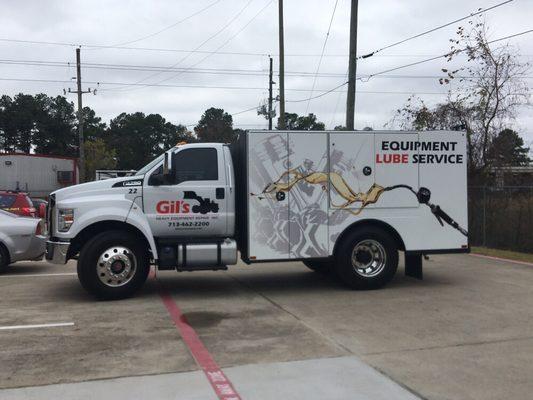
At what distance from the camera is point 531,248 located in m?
15.2

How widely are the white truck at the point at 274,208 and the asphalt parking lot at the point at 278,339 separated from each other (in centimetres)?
65

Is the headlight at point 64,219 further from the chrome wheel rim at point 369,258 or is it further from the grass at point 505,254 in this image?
the grass at point 505,254

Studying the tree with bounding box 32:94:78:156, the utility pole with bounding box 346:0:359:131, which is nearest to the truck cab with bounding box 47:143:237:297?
the utility pole with bounding box 346:0:359:131

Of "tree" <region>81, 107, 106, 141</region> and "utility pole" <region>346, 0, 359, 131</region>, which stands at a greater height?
"tree" <region>81, 107, 106, 141</region>

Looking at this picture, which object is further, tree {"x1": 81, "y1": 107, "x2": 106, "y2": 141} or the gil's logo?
tree {"x1": 81, "y1": 107, "x2": 106, "y2": 141}

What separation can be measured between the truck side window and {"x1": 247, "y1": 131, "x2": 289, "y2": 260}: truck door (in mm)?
636

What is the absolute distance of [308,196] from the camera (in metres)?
9.23

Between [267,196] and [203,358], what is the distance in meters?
3.82

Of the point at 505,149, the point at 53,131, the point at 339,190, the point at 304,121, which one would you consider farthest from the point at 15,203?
the point at 53,131

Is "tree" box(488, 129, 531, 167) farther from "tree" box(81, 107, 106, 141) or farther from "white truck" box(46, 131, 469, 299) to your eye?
"tree" box(81, 107, 106, 141)

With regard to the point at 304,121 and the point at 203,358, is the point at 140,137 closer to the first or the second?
the point at 304,121

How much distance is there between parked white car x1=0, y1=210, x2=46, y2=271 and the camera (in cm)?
1112

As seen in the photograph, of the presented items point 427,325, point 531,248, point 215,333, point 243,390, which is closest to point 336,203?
point 427,325

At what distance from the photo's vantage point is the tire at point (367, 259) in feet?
30.6
